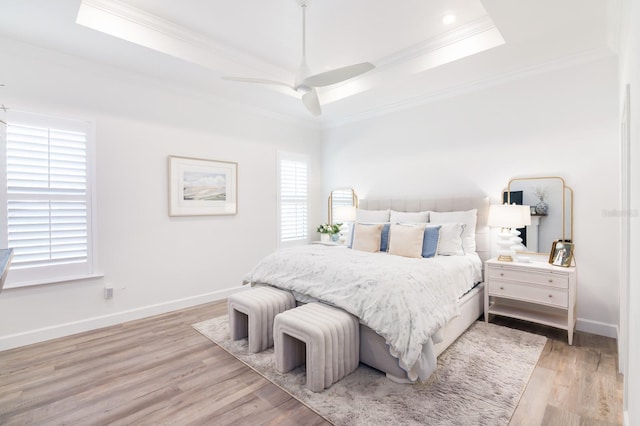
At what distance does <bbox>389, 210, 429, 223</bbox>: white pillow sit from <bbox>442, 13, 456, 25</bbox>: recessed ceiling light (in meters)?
2.17

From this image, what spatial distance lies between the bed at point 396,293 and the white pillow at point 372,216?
921 mm

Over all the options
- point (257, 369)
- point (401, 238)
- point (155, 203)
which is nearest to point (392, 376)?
point (257, 369)

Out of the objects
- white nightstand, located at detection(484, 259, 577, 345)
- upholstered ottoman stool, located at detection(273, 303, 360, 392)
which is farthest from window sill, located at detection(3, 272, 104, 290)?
white nightstand, located at detection(484, 259, 577, 345)

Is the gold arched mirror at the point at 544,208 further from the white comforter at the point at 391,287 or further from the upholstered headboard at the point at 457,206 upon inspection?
the white comforter at the point at 391,287

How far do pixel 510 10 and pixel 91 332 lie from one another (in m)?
4.99

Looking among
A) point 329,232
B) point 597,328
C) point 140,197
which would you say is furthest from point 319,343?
point 329,232

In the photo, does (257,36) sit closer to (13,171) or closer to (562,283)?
(13,171)

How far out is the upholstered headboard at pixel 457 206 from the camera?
3799 millimetres

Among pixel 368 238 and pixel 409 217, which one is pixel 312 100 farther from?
pixel 409 217

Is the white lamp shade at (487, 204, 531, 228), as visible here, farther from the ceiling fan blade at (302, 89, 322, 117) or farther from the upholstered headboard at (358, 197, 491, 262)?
the ceiling fan blade at (302, 89, 322, 117)

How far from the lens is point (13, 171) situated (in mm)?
2885

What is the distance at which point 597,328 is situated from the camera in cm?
310

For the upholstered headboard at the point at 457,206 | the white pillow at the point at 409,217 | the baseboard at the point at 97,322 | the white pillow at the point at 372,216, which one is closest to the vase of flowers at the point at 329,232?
the white pillow at the point at 372,216

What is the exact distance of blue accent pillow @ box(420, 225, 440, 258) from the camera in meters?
3.42
